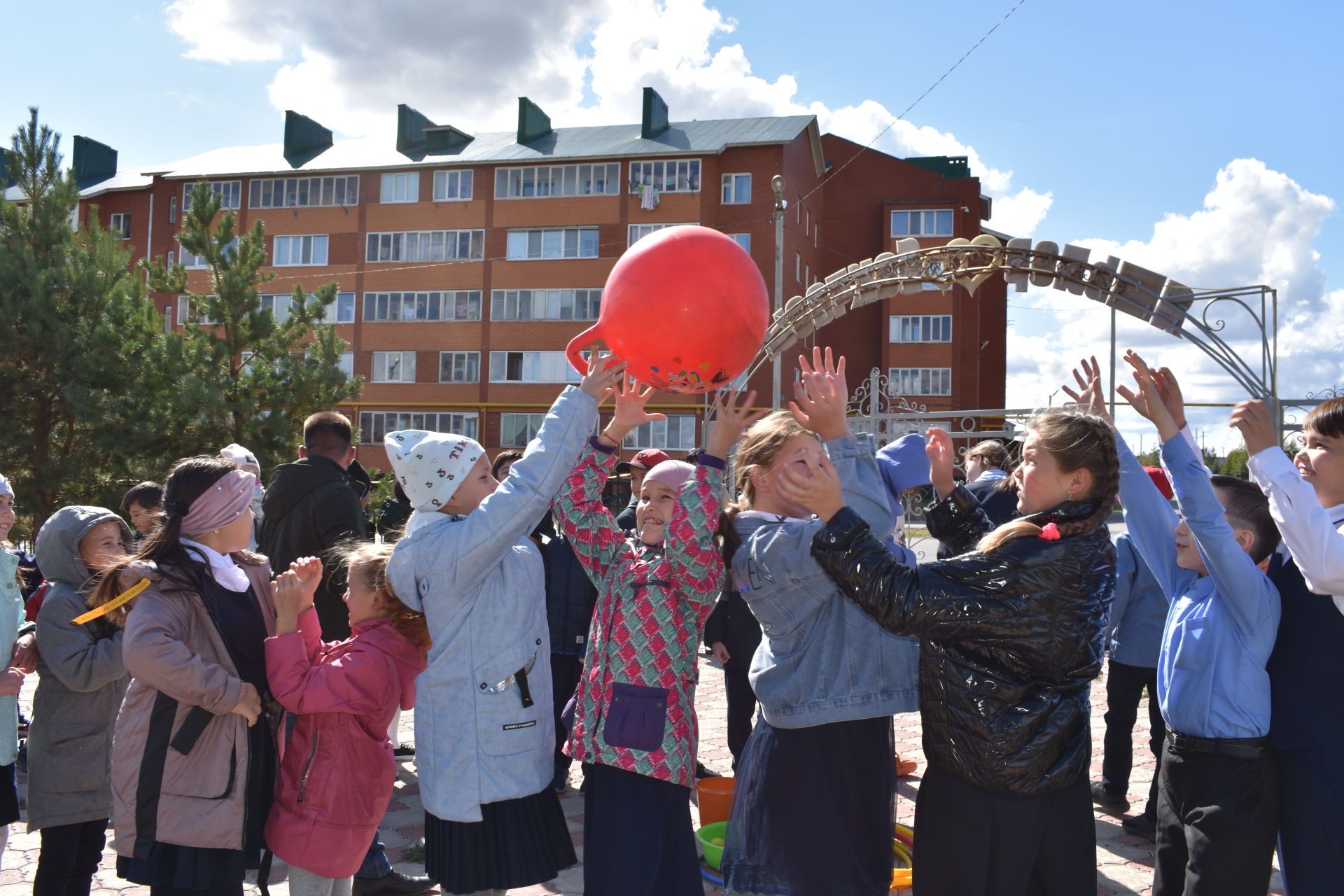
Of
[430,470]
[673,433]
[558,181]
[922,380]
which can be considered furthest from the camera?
[922,380]

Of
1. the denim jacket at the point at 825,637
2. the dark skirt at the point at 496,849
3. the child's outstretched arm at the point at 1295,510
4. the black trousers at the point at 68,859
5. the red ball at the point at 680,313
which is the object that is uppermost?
the red ball at the point at 680,313

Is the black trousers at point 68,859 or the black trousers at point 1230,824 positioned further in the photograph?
the black trousers at point 68,859

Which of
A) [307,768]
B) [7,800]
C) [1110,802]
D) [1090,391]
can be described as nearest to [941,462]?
[1090,391]

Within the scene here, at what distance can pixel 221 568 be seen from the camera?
9.93 feet

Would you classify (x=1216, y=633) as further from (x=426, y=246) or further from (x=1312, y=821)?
(x=426, y=246)

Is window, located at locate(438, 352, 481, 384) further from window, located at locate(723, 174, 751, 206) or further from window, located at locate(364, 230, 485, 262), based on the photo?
window, located at locate(723, 174, 751, 206)

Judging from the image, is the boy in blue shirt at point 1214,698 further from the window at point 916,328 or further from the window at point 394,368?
the window at point 394,368

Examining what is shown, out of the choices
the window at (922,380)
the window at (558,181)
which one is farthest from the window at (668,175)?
the window at (922,380)

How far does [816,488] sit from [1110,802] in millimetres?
4094

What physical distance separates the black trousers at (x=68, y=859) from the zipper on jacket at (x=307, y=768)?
3.58 feet

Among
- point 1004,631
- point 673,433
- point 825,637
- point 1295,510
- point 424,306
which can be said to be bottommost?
point 825,637

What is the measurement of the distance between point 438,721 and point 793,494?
140cm

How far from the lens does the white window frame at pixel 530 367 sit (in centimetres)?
3800

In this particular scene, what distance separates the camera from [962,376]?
39844 millimetres
